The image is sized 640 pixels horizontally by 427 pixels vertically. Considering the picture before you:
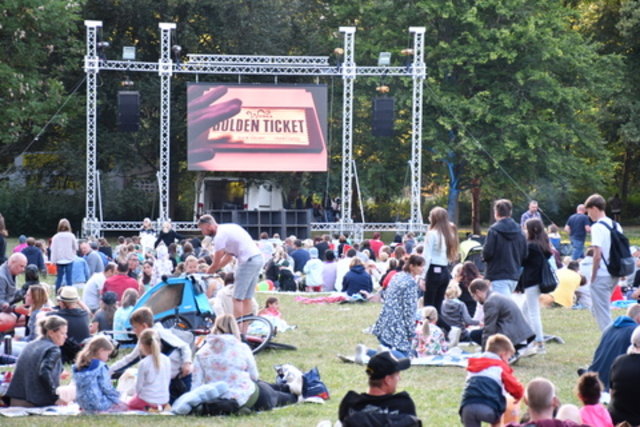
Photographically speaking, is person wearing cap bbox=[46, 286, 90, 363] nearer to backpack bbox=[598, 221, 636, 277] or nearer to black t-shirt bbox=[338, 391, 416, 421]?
backpack bbox=[598, 221, 636, 277]

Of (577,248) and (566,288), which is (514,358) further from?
(577,248)

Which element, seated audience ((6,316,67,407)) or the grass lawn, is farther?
seated audience ((6,316,67,407))

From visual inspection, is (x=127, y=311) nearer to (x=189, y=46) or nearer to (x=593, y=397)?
(x=593, y=397)

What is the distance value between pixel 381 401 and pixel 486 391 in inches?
49.6

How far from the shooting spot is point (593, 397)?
6.25 meters

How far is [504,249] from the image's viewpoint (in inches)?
419

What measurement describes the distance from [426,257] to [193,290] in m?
2.48

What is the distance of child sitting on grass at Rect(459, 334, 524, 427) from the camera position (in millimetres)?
6359

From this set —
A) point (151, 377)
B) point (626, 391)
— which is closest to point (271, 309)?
point (151, 377)

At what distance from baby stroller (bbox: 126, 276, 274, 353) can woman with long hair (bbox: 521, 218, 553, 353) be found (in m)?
2.67

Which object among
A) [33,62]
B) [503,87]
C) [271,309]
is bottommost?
[271,309]

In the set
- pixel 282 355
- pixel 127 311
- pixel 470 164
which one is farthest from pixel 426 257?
pixel 470 164

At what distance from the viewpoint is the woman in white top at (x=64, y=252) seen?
16578 millimetres

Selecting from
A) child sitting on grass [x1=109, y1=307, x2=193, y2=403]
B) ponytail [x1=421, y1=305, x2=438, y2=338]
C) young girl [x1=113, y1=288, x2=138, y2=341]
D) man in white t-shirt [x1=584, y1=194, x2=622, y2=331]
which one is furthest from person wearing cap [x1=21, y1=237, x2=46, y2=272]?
man in white t-shirt [x1=584, y1=194, x2=622, y2=331]
